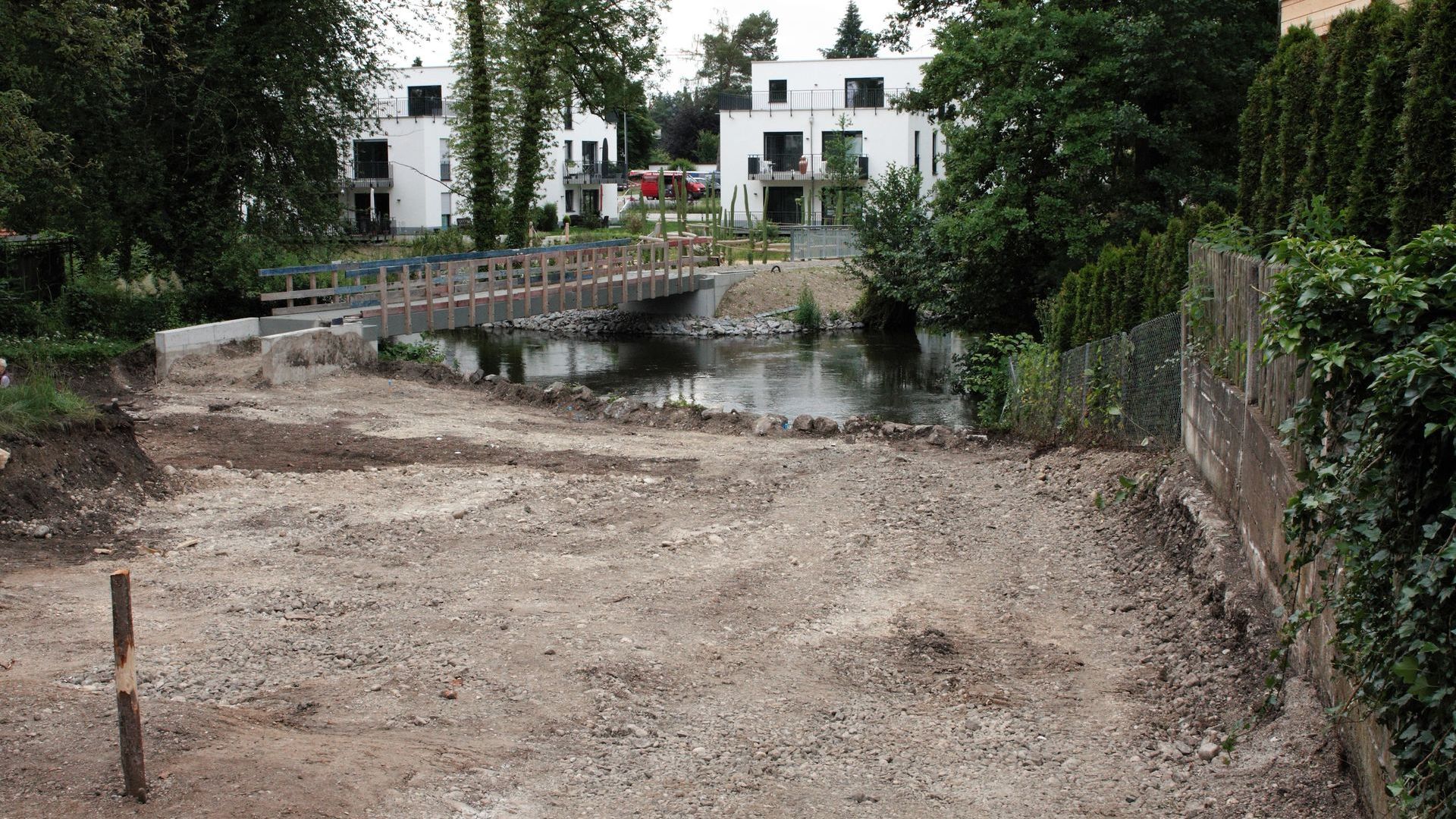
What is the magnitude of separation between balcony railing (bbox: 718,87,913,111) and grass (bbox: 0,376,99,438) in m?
47.8

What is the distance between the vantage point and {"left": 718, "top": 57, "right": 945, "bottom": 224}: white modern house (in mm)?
55406

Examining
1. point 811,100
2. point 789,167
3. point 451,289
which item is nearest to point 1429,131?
point 451,289

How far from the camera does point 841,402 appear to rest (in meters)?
24.8

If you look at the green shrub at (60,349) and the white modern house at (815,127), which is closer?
the green shrub at (60,349)

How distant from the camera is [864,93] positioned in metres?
56.2

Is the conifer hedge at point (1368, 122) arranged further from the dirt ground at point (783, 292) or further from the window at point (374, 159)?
the window at point (374, 159)

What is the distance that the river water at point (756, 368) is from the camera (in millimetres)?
24641

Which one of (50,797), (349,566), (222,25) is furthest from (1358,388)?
(222,25)

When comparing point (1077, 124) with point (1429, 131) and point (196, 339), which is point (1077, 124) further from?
point (1429, 131)

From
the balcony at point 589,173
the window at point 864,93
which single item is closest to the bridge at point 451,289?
the window at point 864,93

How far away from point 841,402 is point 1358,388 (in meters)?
20.2

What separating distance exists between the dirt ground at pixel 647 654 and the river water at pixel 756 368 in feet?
38.6

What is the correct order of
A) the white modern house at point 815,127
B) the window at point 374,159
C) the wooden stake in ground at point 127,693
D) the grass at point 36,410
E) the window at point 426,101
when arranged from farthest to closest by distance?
the window at point 426,101 → the window at point 374,159 → the white modern house at point 815,127 → the grass at point 36,410 → the wooden stake in ground at point 127,693

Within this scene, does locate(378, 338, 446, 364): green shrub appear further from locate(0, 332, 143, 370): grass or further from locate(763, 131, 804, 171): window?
locate(763, 131, 804, 171): window
